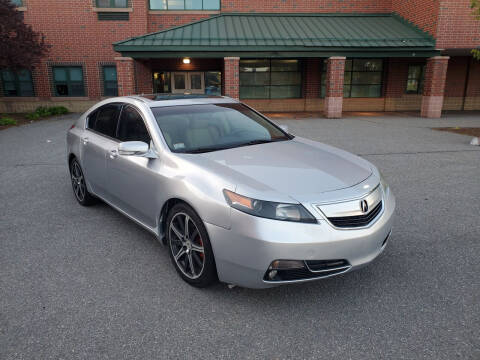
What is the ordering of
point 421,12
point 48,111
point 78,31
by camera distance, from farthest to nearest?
1. point 78,31
2. point 48,111
3. point 421,12

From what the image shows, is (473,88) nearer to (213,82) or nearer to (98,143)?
(213,82)

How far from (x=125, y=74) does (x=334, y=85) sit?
992 centimetres

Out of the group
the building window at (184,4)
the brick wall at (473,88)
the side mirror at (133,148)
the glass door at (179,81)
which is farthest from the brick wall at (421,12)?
the side mirror at (133,148)

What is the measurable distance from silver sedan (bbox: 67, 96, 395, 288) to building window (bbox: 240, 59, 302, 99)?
57.1 feet

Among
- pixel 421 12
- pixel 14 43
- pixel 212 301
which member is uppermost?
pixel 421 12

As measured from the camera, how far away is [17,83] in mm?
20719

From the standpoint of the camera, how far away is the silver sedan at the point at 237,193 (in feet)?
8.98

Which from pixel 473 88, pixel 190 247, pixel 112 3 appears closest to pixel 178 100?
pixel 190 247

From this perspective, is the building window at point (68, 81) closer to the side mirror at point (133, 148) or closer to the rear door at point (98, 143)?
the rear door at point (98, 143)

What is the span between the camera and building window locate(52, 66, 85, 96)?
20688 millimetres

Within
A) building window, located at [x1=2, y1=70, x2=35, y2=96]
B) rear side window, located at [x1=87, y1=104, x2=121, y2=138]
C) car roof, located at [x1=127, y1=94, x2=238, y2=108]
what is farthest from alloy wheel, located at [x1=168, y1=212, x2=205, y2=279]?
building window, located at [x1=2, y1=70, x2=35, y2=96]

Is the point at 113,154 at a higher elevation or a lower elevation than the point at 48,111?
higher

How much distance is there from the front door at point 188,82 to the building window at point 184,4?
11.6 feet

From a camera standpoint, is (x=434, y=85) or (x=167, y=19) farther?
(x=167, y=19)
